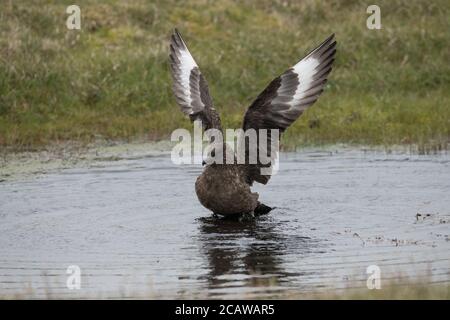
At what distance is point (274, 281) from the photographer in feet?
24.5

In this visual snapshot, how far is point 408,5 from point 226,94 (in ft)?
18.2

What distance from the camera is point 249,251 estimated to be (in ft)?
28.4

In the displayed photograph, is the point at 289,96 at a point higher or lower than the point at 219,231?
higher

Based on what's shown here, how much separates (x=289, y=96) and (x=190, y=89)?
1.52m

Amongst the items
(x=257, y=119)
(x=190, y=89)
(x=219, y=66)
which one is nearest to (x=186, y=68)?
(x=190, y=89)

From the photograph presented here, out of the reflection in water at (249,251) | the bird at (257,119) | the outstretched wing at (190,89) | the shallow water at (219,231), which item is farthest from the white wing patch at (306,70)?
the reflection in water at (249,251)

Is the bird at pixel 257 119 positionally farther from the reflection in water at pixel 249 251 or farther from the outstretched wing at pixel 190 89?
the reflection in water at pixel 249 251

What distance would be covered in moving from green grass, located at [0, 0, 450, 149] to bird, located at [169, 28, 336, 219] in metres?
4.11

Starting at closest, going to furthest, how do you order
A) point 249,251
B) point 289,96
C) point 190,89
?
point 249,251 < point 289,96 < point 190,89

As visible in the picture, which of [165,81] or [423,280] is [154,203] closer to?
[423,280]

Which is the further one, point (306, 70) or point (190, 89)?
point (190, 89)

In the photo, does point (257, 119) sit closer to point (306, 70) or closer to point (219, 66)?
point (306, 70)

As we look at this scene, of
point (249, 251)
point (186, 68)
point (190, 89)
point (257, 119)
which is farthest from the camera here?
point (186, 68)

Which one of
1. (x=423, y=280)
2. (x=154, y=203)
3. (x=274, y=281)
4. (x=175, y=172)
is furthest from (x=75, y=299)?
(x=175, y=172)
